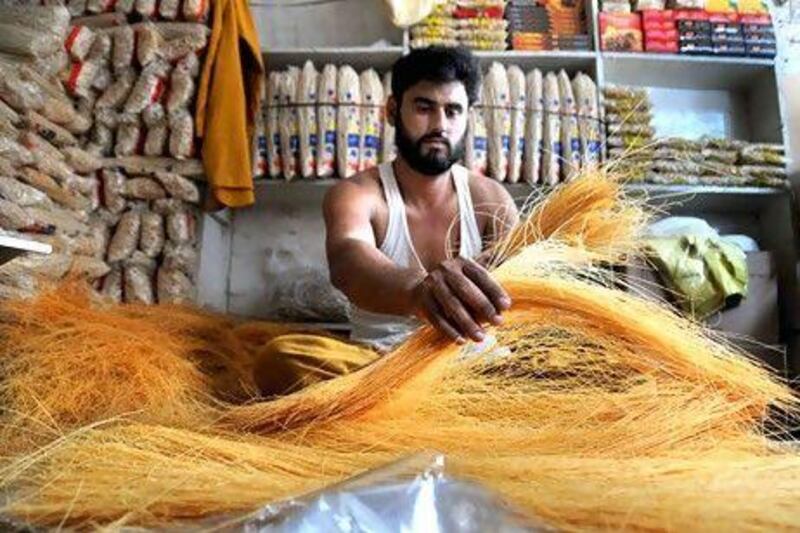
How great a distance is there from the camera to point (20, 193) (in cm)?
208

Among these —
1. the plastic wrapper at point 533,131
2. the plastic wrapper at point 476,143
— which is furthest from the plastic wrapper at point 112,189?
the plastic wrapper at point 533,131

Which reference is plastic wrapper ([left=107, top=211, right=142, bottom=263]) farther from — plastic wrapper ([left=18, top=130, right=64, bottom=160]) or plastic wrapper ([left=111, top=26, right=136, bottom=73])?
plastic wrapper ([left=111, top=26, right=136, bottom=73])

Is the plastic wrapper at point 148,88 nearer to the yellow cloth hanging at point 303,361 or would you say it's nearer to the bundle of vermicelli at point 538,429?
the yellow cloth hanging at point 303,361

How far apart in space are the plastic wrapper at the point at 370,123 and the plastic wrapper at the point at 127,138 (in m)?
0.89

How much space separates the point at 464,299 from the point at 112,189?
7.10 ft

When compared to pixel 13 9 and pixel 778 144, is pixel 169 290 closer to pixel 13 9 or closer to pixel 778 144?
pixel 13 9

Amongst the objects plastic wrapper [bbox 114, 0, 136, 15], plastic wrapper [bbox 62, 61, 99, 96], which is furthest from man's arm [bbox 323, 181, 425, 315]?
plastic wrapper [bbox 114, 0, 136, 15]

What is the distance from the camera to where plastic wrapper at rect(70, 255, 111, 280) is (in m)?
2.40

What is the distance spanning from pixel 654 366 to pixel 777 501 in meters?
0.48

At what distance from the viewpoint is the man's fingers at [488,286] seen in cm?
86

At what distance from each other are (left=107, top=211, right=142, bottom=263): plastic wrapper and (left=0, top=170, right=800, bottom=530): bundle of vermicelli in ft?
4.72

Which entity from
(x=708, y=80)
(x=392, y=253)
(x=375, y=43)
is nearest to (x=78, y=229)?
(x=392, y=253)

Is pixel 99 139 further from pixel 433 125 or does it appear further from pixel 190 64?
pixel 433 125

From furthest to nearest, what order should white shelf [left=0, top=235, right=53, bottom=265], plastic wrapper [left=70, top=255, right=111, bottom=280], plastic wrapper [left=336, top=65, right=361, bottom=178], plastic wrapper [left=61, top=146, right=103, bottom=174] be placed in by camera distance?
plastic wrapper [left=336, top=65, right=361, bottom=178] < plastic wrapper [left=61, top=146, right=103, bottom=174] < plastic wrapper [left=70, top=255, right=111, bottom=280] < white shelf [left=0, top=235, right=53, bottom=265]
